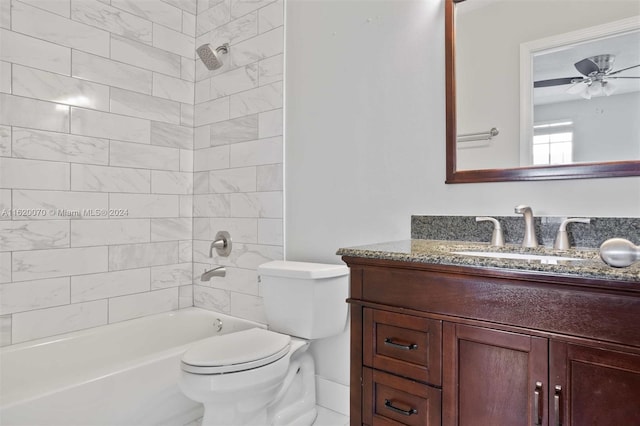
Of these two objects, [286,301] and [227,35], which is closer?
[286,301]

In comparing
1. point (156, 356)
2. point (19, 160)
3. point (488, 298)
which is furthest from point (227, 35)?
point (488, 298)

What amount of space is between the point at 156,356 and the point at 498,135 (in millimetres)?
1724

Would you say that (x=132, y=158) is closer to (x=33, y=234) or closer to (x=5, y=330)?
(x=33, y=234)

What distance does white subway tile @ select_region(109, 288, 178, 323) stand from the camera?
2.33m

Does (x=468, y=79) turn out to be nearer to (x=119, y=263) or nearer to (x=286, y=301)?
(x=286, y=301)

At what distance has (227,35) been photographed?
8.36 feet

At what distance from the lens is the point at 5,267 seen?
196cm

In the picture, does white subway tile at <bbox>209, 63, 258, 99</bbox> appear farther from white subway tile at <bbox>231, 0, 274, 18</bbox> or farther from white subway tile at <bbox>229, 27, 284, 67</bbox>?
white subway tile at <bbox>231, 0, 274, 18</bbox>

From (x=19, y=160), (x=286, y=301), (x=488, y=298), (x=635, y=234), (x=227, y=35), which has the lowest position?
(x=286, y=301)

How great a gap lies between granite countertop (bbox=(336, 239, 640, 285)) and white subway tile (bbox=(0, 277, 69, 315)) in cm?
169

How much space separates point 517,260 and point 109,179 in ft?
7.15

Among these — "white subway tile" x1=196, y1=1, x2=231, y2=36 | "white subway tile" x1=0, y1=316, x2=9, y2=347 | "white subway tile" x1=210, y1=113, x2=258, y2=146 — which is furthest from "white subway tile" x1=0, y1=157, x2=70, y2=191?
"white subway tile" x1=196, y1=1, x2=231, y2=36

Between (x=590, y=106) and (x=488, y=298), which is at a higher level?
(x=590, y=106)

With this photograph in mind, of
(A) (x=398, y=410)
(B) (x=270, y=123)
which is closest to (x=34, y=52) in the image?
(B) (x=270, y=123)
